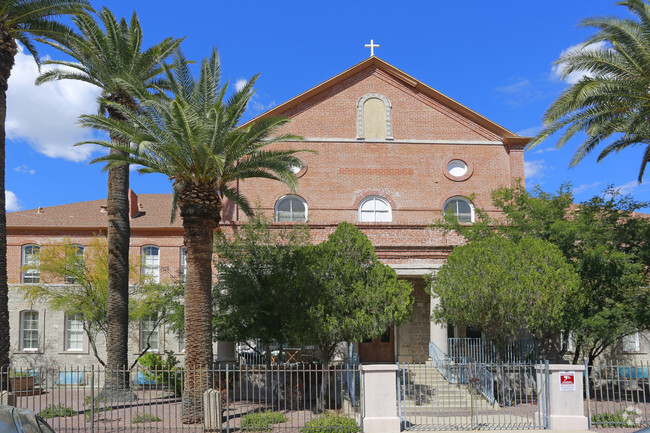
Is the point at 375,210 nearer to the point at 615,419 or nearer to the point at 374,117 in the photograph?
the point at 374,117

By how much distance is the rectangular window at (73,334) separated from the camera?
28031 millimetres

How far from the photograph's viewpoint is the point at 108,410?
17.4m

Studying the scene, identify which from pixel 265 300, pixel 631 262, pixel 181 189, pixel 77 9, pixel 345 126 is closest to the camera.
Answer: pixel 181 189

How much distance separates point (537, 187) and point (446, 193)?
4575 mm

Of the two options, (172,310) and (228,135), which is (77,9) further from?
(172,310)

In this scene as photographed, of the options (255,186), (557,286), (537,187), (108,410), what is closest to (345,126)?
(255,186)

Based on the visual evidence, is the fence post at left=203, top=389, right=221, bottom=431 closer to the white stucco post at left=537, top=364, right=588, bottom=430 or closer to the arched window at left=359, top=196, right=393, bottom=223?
the white stucco post at left=537, top=364, right=588, bottom=430

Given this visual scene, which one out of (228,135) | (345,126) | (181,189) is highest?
(345,126)

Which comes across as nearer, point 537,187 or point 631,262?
point 631,262

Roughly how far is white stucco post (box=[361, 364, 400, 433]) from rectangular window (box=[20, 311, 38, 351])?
19.5 meters

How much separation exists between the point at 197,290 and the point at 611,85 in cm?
1252

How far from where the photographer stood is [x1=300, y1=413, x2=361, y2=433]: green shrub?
14039 mm

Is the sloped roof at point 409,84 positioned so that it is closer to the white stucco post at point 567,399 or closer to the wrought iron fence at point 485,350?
the wrought iron fence at point 485,350

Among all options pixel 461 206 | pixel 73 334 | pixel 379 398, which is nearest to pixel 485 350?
pixel 461 206
